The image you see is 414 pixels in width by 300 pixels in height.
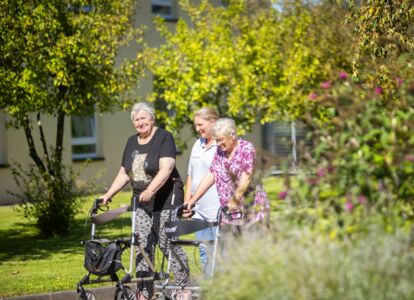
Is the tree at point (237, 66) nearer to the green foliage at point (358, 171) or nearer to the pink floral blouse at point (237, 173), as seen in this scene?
the pink floral blouse at point (237, 173)

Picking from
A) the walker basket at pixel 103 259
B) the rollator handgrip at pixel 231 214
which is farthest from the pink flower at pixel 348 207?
the walker basket at pixel 103 259

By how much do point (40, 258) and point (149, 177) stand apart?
4.48 metres

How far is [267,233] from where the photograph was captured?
5961 mm

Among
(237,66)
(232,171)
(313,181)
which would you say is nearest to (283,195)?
(313,181)

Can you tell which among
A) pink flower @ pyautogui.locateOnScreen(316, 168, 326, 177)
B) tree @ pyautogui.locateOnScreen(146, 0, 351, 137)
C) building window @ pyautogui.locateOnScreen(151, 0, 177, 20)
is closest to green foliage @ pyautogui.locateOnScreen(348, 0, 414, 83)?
pink flower @ pyautogui.locateOnScreen(316, 168, 326, 177)

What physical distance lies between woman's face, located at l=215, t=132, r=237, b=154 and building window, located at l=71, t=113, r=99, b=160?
57.9 ft

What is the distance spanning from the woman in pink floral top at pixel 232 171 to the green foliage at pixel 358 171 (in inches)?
95.3

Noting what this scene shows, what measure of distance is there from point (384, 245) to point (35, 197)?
10986mm

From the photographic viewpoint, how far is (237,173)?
8742 mm

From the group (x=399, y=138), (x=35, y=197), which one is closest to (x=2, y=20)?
(x=35, y=197)

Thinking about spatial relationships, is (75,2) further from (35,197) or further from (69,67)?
(35,197)

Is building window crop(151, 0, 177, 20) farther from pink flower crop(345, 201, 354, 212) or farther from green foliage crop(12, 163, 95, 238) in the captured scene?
pink flower crop(345, 201, 354, 212)

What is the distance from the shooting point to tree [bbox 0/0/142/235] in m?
13.2

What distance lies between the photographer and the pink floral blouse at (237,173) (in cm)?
852
